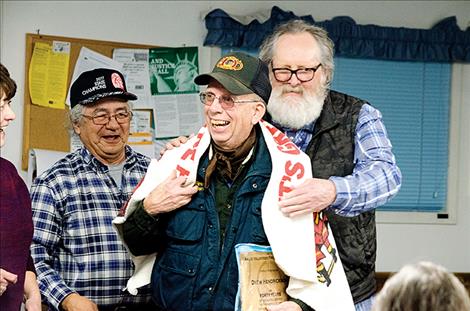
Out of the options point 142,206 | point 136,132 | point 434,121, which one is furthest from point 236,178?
point 434,121

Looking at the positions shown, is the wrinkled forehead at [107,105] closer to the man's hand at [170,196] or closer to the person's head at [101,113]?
the person's head at [101,113]

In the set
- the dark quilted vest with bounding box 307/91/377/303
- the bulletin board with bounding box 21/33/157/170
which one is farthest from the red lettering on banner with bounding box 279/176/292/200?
the bulletin board with bounding box 21/33/157/170

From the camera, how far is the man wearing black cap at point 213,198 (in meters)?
2.19

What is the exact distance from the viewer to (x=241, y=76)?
2203 millimetres

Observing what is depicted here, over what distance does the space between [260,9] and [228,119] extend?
8.30 ft

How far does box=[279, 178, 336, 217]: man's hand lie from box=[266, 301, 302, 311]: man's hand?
241mm

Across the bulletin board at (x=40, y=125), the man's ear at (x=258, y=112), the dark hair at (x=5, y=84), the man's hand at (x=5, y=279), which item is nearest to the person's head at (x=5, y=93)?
the dark hair at (x=5, y=84)

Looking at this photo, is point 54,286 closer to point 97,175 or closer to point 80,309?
point 80,309

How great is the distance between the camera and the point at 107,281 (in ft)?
8.75

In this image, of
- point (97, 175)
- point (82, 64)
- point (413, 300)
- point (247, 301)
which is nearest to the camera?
point (413, 300)

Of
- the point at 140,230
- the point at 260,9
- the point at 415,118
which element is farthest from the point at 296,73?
the point at 415,118

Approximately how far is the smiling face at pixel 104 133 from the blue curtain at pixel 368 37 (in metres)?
1.75

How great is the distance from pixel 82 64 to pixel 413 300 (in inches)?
125

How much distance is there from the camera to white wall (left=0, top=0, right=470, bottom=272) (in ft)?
13.8
